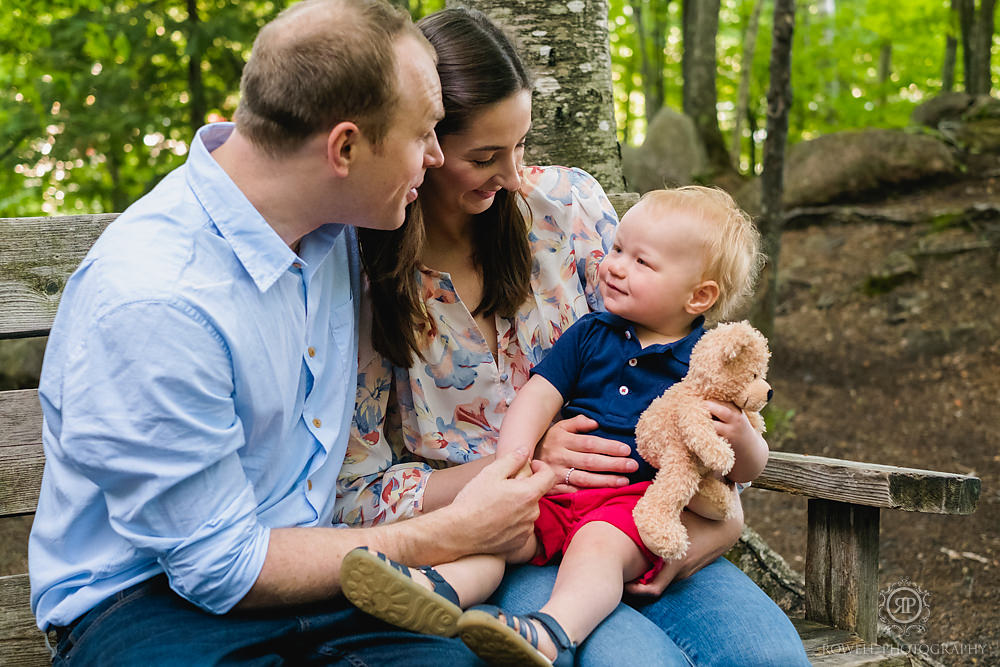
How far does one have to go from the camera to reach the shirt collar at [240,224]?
5.56 ft

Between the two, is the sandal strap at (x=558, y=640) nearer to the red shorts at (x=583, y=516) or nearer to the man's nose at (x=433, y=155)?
the red shorts at (x=583, y=516)

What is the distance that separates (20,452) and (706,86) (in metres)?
9.45

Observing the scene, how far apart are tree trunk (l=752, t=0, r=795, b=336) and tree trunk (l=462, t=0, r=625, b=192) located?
237 cm

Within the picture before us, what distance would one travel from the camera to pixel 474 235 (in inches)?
93.1

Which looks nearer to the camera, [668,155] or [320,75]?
[320,75]

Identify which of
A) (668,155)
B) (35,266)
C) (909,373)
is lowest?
(909,373)

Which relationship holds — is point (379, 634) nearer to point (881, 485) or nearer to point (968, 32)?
point (881, 485)

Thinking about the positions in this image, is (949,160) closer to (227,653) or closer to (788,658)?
(788,658)

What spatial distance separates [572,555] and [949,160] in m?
8.16

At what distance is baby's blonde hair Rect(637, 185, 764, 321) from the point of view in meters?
2.18

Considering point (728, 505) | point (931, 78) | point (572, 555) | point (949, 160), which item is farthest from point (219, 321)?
point (931, 78)

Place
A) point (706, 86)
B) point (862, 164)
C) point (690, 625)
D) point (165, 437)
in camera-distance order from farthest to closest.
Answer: point (706, 86), point (862, 164), point (690, 625), point (165, 437)

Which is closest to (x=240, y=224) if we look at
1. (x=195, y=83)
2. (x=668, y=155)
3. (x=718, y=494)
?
(x=718, y=494)

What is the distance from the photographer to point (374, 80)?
65.6 inches
